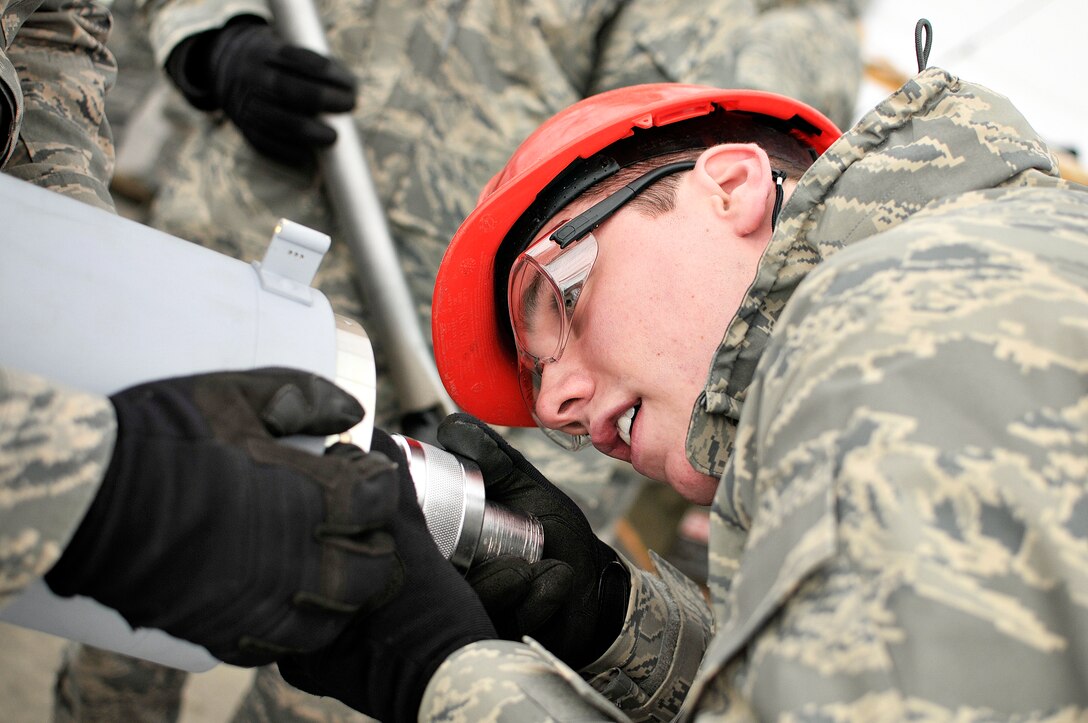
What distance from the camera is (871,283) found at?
2.61 ft

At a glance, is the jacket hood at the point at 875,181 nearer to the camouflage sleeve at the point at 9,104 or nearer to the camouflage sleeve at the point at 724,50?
the camouflage sleeve at the point at 9,104

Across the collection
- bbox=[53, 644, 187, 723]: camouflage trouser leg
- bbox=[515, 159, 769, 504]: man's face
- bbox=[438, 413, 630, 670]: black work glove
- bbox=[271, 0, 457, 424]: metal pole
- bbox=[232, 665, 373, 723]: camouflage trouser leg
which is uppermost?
bbox=[515, 159, 769, 504]: man's face

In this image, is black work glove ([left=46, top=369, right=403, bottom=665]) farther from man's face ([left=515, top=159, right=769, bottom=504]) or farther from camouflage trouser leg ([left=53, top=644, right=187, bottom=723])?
camouflage trouser leg ([left=53, top=644, right=187, bottom=723])

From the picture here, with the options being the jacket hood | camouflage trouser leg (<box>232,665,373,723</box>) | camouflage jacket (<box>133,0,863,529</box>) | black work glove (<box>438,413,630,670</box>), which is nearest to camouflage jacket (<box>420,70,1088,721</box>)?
the jacket hood

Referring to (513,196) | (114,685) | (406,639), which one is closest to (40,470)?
(406,639)

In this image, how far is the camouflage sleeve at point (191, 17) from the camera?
2264 mm

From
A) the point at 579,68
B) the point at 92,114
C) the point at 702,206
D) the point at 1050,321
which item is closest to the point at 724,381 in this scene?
the point at 702,206

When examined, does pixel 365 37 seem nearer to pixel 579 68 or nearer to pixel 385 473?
pixel 579 68

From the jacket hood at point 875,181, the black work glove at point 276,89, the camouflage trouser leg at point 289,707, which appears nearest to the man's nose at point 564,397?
the jacket hood at point 875,181

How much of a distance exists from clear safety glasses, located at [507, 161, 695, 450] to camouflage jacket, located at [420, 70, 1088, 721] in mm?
454

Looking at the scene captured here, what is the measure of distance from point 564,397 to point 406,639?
1.41ft

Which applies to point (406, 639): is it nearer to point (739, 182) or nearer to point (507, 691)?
point (507, 691)

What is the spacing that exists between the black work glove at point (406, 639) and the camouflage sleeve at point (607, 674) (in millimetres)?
33

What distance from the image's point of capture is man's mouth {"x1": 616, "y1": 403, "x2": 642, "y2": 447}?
126 centimetres
